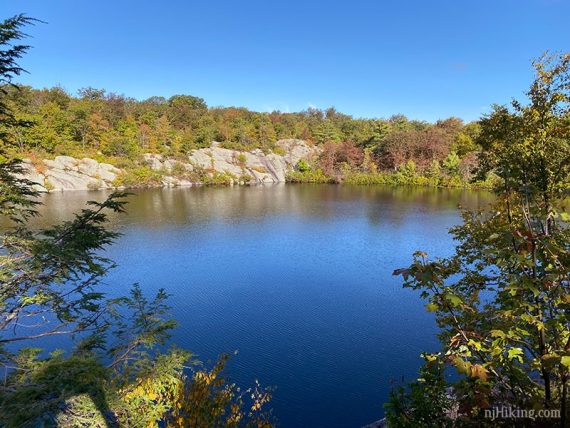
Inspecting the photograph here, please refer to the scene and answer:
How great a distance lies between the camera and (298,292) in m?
15.2

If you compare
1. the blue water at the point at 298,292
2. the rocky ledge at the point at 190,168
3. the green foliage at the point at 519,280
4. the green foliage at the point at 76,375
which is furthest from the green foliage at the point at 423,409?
the rocky ledge at the point at 190,168

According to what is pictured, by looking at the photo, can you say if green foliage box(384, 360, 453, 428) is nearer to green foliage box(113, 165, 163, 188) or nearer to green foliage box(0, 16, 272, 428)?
green foliage box(0, 16, 272, 428)

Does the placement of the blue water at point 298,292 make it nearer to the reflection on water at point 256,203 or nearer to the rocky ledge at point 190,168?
the reflection on water at point 256,203

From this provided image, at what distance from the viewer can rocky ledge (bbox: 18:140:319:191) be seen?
1802 inches

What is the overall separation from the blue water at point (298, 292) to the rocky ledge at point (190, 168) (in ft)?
46.2

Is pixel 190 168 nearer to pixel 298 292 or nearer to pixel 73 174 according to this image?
pixel 73 174

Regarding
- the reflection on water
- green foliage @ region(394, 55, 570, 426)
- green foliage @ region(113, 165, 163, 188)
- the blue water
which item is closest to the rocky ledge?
green foliage @ region(113, 165, 163, 188)

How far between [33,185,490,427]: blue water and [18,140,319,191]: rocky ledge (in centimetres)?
1408

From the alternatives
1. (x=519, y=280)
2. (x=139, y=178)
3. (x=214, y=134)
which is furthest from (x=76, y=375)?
(x=214, y=134)

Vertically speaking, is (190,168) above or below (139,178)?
above

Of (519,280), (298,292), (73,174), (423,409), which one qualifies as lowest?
(298,292)

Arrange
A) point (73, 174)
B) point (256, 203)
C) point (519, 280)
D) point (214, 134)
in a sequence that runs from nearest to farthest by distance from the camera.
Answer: point (519, 280), point (256, 203), point (73, 174), point (214, 134)

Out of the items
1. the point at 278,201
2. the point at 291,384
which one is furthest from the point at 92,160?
the point at 291,384

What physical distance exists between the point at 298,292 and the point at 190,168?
46.4 metres
